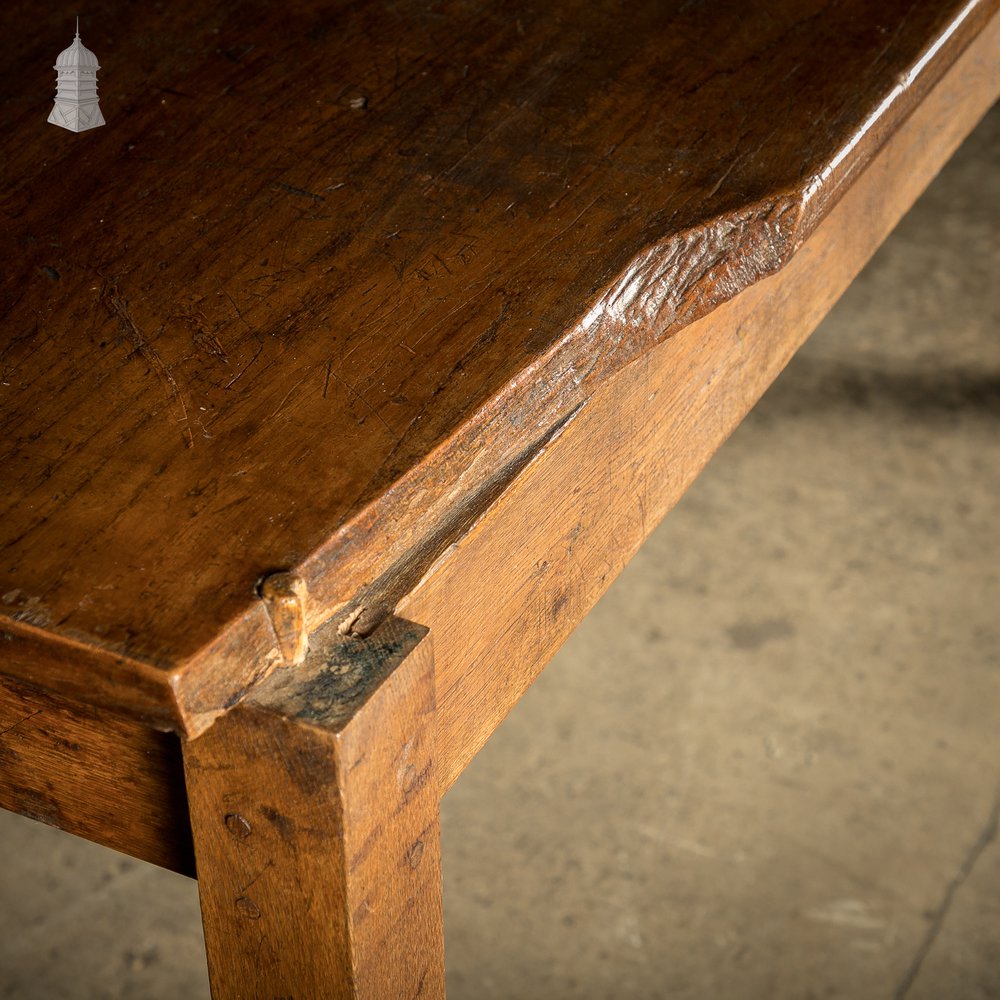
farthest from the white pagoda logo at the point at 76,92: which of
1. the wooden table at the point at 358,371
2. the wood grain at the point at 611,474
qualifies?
the wood grain at the point at 611,474

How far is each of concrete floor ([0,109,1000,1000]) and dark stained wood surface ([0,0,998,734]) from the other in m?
0.97

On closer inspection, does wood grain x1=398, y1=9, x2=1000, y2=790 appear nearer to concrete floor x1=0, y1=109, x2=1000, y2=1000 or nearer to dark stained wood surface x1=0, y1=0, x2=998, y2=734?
dark stained wood surface x1=0, y1=0, x2=998, y2=734

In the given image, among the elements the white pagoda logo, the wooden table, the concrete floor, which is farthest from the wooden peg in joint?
the concrete floor

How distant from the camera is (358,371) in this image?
1.77 feet

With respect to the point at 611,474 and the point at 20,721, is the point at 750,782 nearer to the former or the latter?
the point at 611,474

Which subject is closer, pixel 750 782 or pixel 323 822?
pixel 323 822

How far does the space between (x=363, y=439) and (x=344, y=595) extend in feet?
0.21

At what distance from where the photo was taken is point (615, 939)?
1.42m

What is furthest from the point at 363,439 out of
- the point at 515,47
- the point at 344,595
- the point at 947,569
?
the point at 947,569

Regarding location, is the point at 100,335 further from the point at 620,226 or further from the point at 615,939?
the point at 615,939

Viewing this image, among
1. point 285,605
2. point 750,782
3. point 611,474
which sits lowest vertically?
point 750,782

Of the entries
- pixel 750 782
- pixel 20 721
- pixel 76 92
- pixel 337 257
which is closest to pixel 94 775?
pixel 20 721

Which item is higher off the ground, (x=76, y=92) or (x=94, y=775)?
(x=76, y=92)

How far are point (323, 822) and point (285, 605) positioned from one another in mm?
84
